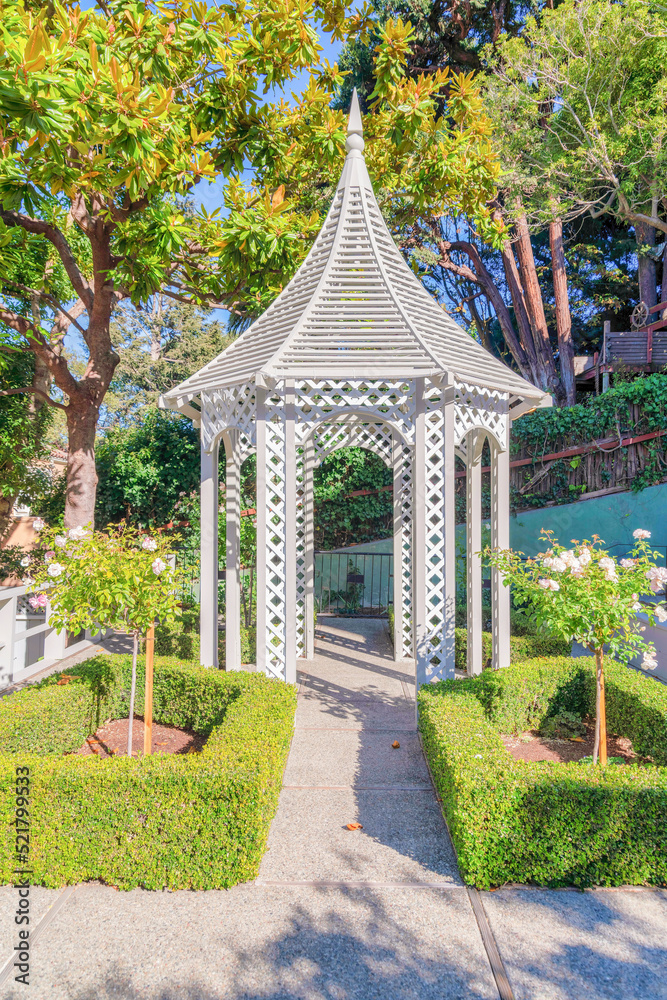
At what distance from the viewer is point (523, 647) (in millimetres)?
8250

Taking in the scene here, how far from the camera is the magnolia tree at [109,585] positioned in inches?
193

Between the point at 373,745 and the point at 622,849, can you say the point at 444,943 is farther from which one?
the point at 373,745

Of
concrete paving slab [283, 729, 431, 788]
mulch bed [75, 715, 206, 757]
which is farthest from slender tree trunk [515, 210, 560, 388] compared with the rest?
mulch bed [75, 715, 206, 757]

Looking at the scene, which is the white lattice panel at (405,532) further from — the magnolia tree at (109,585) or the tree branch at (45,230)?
the tree branch at (45,230)

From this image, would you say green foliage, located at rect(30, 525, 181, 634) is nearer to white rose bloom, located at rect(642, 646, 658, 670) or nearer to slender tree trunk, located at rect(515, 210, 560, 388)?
white rose bloom, located at rect(642, 646, 658, 670)

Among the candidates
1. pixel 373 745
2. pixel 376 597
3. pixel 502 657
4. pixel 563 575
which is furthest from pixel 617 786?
pixel 376 597

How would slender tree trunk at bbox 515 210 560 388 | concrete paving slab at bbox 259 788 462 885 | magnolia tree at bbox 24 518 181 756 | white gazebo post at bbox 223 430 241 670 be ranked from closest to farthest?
concrete paving slab at bbox 259 788 462 885, magnolia tree at bbox 24 518 181 756, white gazebo post at bbox 223 430 241 670, slender tree trunk at bbox 515 210 560 388

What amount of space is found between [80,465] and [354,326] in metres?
5.00

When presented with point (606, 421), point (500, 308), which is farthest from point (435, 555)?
point (500, 308)

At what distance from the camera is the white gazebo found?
6.65 metres

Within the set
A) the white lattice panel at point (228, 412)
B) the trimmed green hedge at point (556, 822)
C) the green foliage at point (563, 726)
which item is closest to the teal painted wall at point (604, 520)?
the green foliage at point (563, 726)

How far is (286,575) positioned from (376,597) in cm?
906

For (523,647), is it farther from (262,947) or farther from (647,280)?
(647,280)

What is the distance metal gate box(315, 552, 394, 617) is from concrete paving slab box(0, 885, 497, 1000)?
1072 centimetres
